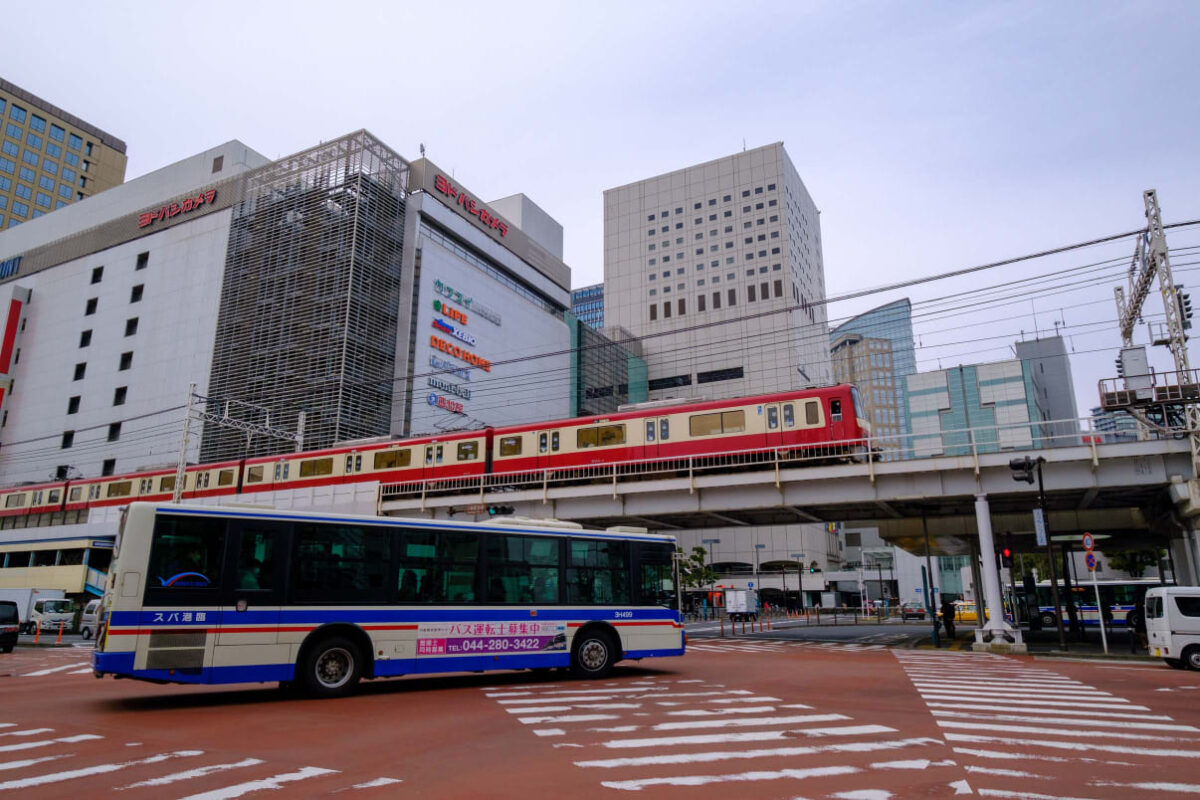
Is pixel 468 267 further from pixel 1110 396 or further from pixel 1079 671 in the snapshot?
pixel 1079 671

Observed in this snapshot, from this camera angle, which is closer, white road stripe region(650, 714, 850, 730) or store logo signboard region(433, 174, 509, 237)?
white road stripe region(650, 714, 850, 730)

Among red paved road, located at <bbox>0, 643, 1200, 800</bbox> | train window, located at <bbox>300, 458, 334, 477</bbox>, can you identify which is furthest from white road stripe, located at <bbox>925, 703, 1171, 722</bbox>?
train window, located at <bbox>300, 458, 334, 477</bbox>

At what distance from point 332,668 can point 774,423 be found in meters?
19.2

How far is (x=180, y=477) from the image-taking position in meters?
27.3

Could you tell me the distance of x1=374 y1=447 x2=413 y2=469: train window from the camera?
1366 inches

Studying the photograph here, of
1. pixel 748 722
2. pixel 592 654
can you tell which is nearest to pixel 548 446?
pixel 592 654

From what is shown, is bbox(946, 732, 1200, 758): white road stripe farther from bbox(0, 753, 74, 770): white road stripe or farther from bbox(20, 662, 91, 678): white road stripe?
bbox(20, 662, 91, 678): white road stripe

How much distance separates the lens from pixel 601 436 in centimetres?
→ 3038

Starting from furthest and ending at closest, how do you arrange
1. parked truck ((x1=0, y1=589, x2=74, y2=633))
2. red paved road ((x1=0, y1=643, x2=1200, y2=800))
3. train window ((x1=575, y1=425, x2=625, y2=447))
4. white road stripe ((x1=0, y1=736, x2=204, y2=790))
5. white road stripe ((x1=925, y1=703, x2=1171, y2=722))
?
1. parked truck ((x1=0, y1=589, x2=74, y2=633))
2. train window ((x1=575, y1=425, x2=625, y2=447))
3. white road stripe ((x1=925, y1=703, x2=1171, y2=722))
4. red paved road ((x1=0, y1=643, x2=1200, y2=800))
5. white road stripe ((x1=0, y1=736, x2=204, y2=790))

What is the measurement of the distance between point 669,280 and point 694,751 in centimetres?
9377

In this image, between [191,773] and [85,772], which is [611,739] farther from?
[85,772]

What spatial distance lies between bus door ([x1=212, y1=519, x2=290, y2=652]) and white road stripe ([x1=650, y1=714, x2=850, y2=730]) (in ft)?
19.1

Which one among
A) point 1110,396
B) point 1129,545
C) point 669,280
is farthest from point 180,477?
point 669,280

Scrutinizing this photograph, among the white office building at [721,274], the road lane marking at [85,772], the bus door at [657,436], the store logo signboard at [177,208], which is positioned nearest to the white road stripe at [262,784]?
the road lane marking at [85,772]
